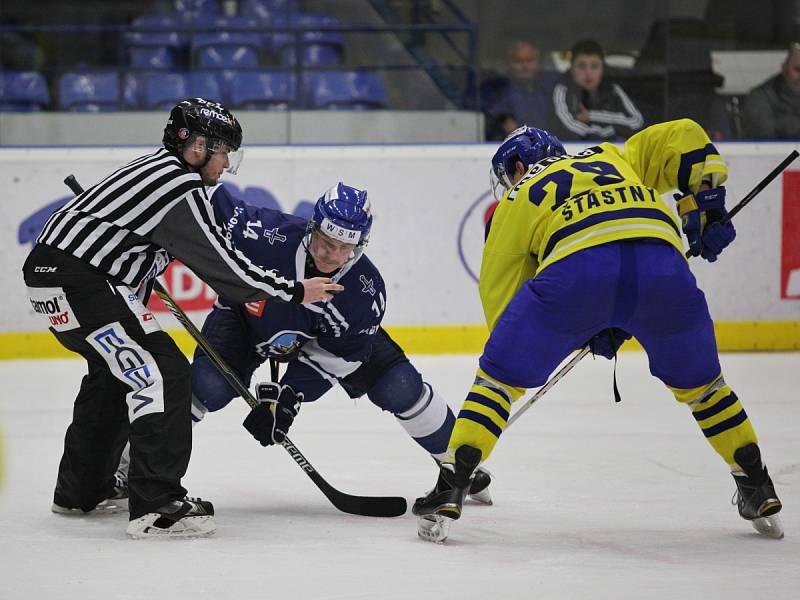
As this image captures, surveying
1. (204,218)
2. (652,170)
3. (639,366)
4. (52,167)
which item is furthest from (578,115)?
(204,218)

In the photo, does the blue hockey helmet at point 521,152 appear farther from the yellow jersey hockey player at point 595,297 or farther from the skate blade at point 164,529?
the skate blade at point 164,529

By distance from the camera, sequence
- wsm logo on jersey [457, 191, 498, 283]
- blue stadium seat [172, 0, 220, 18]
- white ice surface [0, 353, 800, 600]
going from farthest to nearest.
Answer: blue stadium seat [172, 0, 220, 18]
wsm logo on jersey [457, 191, 498, 283]
white ice surface [0, 353, 800, 600]

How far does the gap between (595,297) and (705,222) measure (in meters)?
0.51

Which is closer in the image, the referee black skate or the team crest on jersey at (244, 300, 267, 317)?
the referee black skate

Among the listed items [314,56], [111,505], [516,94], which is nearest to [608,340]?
[111,505]

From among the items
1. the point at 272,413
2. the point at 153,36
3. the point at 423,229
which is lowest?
the point at 272,413

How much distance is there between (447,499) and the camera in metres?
2.78

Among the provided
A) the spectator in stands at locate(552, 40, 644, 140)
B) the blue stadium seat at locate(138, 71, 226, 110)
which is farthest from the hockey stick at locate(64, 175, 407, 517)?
the spectator in stands at locate(552, 40, 644, 140)

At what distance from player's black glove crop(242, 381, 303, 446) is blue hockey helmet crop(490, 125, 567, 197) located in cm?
75

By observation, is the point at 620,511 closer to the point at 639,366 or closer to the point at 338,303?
the point at 338,303

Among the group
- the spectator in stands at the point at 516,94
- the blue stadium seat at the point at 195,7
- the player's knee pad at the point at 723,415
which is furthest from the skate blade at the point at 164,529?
the blue stadium seat at the point at 195,7

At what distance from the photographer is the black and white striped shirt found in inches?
111

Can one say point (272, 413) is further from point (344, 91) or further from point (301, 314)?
point (344, 91)

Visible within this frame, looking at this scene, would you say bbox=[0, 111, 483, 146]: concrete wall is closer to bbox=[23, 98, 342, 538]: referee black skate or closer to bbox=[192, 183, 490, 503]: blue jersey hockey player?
bbox=[192, 183, 490, 503]: blue jersey hockey player
